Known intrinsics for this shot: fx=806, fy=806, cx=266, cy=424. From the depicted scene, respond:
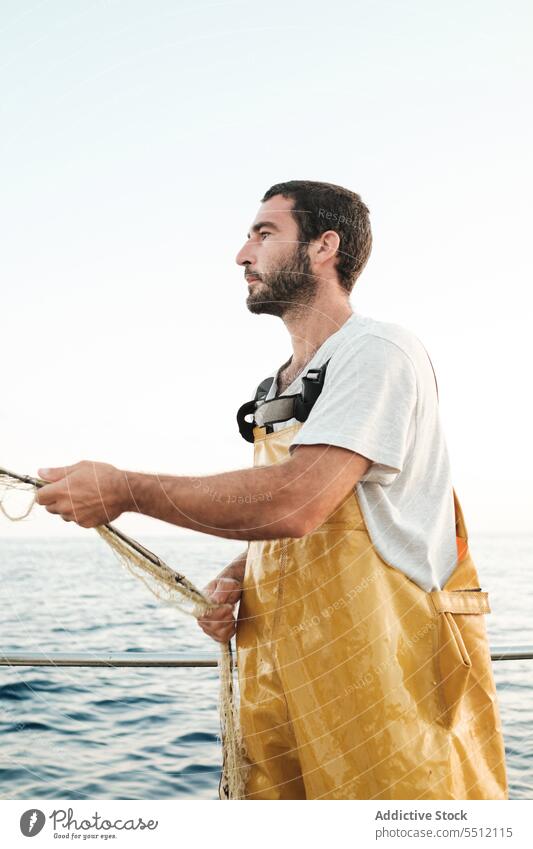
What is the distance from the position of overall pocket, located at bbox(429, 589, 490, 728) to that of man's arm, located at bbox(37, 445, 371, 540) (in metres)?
0.17

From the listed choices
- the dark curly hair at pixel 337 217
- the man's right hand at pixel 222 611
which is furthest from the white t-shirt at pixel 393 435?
the man's right hand at pixel 222 611

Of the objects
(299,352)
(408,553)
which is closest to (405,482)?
(408,553)

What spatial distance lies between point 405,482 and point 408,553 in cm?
7

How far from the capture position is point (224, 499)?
29.2 inches

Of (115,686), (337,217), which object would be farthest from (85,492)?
(115,686)

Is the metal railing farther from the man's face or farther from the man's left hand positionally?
the man's face

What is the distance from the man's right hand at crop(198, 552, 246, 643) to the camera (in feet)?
3.08

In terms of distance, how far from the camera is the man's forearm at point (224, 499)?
74 cm

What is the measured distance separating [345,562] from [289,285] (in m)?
0.32

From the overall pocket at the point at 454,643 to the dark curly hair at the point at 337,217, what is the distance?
38cm

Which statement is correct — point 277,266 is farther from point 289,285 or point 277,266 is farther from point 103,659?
point 103,659

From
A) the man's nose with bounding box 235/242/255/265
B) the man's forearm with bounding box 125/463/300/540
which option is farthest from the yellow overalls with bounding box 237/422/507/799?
the man's nose with bounding box 235/242/255/265

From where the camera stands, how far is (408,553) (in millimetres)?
822
